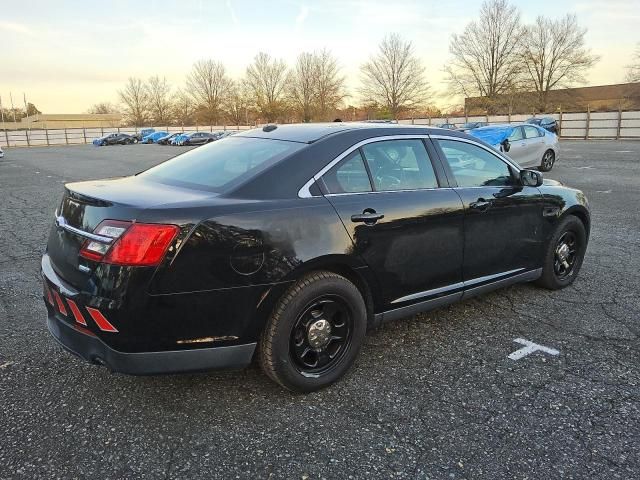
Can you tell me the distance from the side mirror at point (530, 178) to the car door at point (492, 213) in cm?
4

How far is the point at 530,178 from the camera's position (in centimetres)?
420

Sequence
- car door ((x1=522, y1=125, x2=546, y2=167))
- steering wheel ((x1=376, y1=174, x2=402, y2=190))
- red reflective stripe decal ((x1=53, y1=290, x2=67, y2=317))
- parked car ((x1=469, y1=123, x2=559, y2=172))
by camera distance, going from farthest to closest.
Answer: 1. car door ((x1=522, y1=125, x2=546, y2=167))
2. parked car ((x1=469, y1=123, x2=559, y2=172))
3. steering wheel ((x1=376, y1=174, x2=402, y2=190))
4. red reflective stripe decal ((x1=53, y1=290, x2=67, y2=317))

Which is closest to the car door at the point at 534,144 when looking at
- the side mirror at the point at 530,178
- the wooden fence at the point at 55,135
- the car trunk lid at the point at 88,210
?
the side mirror at the point at 530,178

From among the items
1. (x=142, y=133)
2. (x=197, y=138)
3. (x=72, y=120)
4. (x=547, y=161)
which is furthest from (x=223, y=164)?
(x=72, y=120)

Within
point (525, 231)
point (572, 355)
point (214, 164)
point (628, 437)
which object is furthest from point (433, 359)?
point (214, 164)

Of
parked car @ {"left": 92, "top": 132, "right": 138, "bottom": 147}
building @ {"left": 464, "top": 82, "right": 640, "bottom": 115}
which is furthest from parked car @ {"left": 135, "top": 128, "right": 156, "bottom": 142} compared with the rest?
building @ {"left": 464, "top": 82, "right": 640, "bottom": 115}

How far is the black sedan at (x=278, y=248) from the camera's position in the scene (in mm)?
2523

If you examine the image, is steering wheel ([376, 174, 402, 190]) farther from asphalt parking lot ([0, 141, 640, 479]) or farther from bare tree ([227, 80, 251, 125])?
bare tree ([227, 80, 251, 125])

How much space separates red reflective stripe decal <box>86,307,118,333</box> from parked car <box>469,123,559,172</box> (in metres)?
12.4

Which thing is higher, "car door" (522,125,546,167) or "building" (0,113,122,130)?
"building" (0,113,122,130)

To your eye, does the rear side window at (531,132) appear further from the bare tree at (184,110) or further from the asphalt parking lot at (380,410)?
the bare tree at (184,110)

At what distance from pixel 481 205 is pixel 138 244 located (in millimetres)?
2445

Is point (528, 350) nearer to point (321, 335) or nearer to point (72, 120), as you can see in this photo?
point (321, 335)

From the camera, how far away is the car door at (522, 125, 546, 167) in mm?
14438
